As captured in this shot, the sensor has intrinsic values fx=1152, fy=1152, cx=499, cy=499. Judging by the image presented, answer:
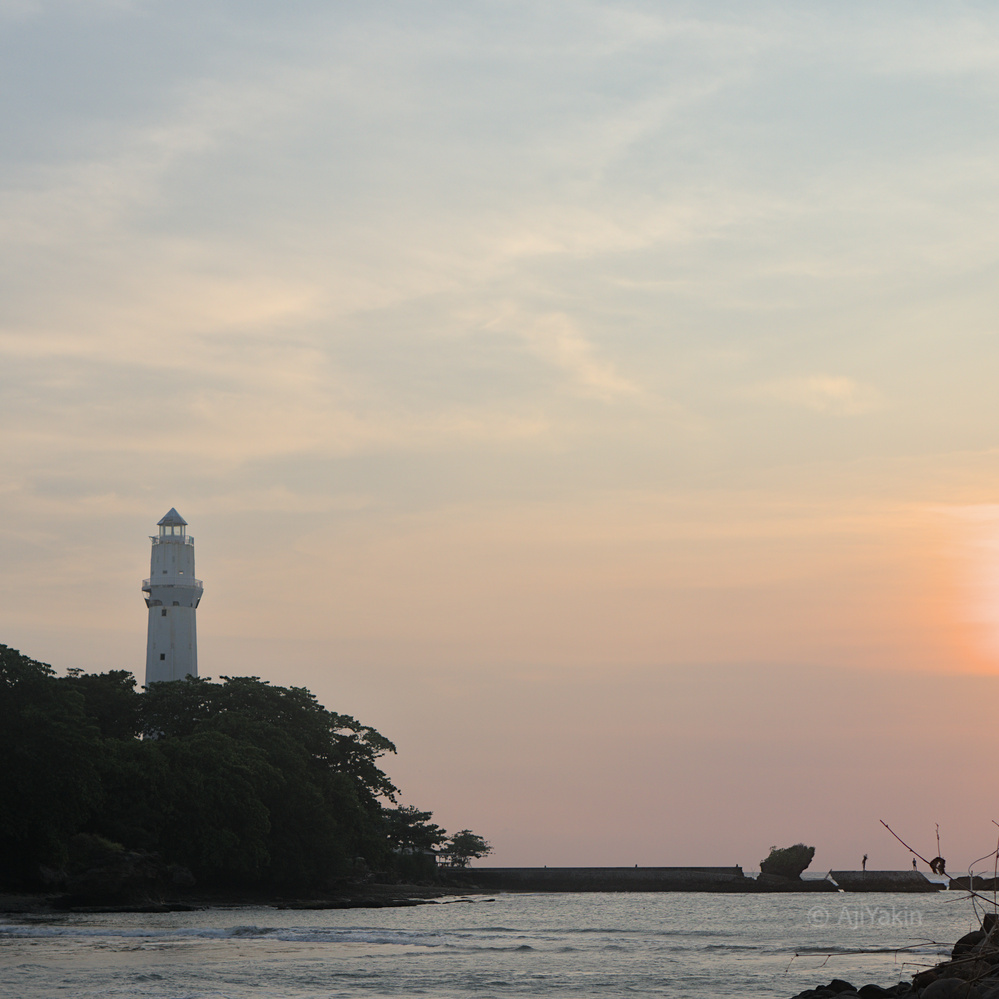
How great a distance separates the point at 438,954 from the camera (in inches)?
1464

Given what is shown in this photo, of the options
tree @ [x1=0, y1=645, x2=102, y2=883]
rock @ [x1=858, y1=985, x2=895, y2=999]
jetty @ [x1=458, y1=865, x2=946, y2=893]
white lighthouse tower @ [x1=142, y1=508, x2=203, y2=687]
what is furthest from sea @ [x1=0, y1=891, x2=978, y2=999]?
jetty @ [x1=458, y1=865, x2=946, y2=893]

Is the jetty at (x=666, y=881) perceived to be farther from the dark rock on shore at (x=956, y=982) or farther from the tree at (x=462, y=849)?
the dark rock on shore at (x=956, y=982)

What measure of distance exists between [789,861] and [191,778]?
6766cm

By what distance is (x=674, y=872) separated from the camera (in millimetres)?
115688

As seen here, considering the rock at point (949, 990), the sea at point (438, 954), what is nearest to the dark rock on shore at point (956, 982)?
the rock at point (949, 990)

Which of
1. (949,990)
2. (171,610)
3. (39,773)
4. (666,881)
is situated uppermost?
(171,610)

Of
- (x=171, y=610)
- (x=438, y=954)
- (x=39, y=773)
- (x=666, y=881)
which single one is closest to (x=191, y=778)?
(x=39, y=773)

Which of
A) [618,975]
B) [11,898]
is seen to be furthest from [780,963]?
[11,898]

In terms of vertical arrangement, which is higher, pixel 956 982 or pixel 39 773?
pixel 39 773

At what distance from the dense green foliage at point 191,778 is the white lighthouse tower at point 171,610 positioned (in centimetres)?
721

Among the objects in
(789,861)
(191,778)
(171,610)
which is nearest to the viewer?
(191,778)

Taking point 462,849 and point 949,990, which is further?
point 462,849

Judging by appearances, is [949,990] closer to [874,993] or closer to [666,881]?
[874,993]

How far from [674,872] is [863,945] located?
250 feet
